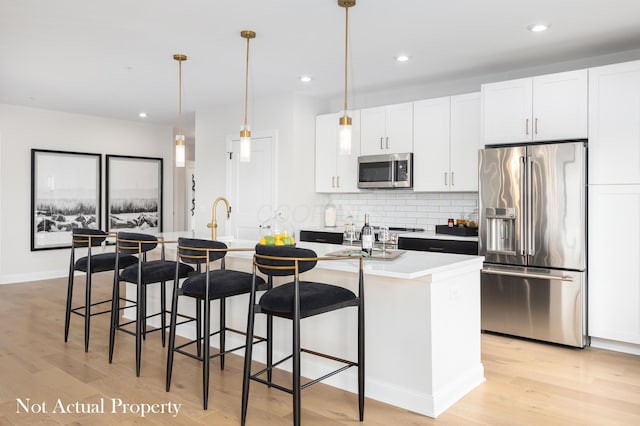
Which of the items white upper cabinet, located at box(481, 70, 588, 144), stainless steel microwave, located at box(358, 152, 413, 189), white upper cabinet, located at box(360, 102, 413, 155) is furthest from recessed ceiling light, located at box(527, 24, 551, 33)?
stainless steel microwave, located at box(358, 152, 413, 189)

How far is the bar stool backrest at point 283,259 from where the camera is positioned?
95.8 inches

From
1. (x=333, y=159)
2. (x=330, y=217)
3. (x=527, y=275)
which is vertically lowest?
(x=527, y=275)

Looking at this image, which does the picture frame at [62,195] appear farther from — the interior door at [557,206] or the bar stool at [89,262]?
the interior door at [557,206]

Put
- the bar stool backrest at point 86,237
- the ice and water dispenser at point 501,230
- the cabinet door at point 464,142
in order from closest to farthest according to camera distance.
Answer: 1. the bar stool backrest at point 86,237
2. the ice and water dispenser at point 501,230
3. the cabinet door at point 464,142

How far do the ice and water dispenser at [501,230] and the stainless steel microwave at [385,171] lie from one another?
3.89 ft

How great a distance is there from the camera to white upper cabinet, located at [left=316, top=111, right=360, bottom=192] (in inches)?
228

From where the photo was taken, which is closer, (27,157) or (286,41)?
(286,41)

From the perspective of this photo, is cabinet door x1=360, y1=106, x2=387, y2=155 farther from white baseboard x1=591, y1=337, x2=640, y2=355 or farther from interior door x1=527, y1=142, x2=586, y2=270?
white baseboard x1=591, y1=337, x2=640, y2=355

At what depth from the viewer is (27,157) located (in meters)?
6.92

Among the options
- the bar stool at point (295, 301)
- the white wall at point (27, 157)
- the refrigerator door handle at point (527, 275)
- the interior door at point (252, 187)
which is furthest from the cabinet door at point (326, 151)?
the white wall at point (27, 157)

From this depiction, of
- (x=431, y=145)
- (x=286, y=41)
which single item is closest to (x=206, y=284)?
(x=286, y=41)

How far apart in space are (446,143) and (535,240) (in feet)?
4.76

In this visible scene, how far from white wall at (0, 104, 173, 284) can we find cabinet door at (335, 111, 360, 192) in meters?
4.11

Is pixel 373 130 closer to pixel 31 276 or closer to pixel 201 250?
pixel 201 250
